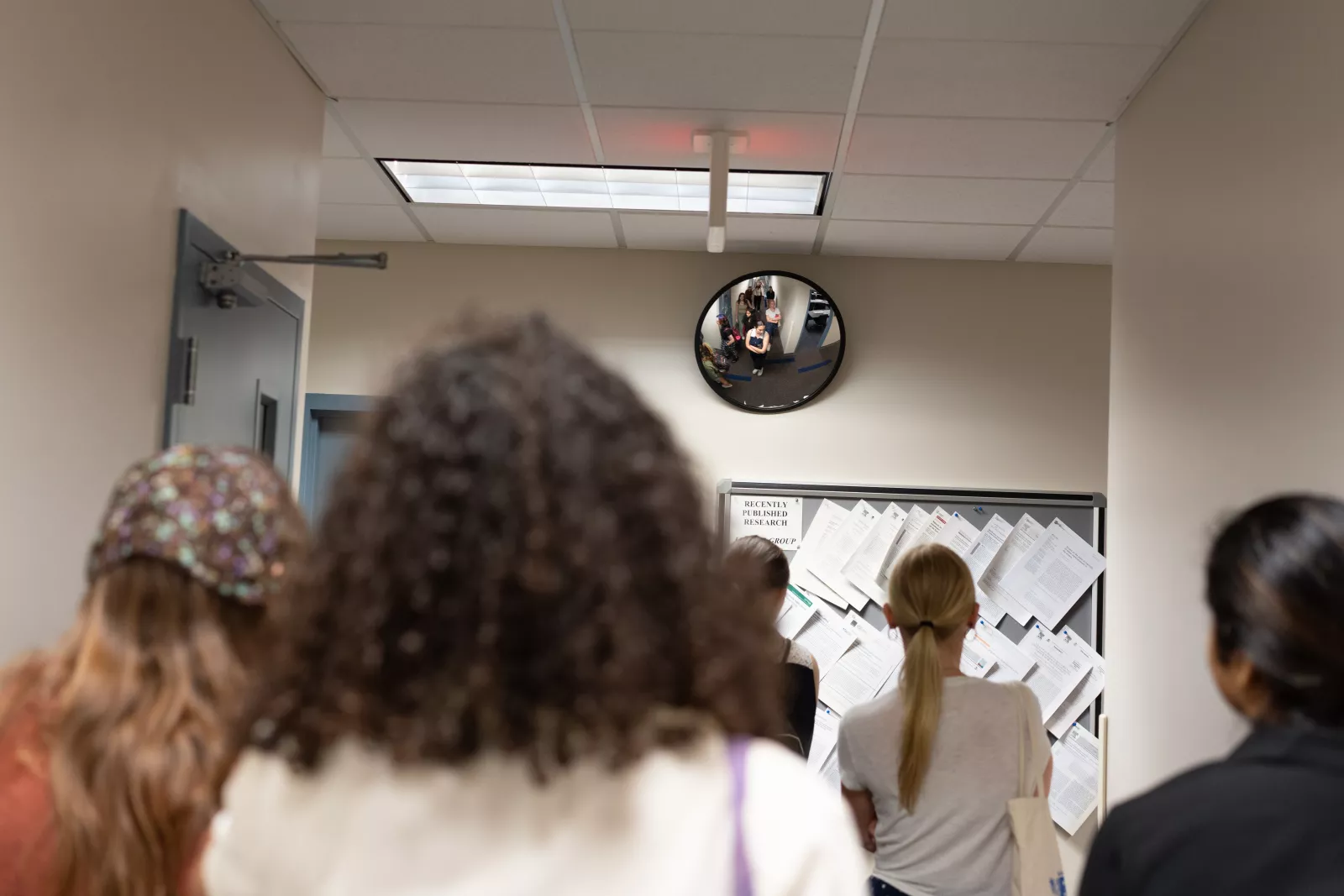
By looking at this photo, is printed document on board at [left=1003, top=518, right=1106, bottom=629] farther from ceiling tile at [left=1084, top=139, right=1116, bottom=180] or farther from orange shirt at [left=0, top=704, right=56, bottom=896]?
orange shirt at [left=0, top=704, right=56, bottom=896]

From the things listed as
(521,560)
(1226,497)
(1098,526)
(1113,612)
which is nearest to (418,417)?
(521,560)

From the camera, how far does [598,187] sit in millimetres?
3559

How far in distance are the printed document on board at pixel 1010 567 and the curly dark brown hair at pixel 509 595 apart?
3425 millimetres

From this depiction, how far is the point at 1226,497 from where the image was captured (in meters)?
2.11

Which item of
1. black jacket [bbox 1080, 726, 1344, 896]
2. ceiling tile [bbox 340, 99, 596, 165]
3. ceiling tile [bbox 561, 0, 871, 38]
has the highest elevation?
ceiling tile [bbox 561, 0, 871, 38]

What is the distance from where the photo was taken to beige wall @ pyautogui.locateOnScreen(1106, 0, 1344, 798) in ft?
5.96

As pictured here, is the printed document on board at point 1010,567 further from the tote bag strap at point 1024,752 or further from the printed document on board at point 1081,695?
the tote bag strap at point 1024,752

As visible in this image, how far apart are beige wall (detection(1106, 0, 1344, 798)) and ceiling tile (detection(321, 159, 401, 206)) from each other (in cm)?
207

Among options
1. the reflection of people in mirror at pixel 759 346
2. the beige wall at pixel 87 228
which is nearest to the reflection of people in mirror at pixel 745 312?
the reflection of people in mirror at pixel 759 346

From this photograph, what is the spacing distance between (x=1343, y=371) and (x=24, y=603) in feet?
6.38

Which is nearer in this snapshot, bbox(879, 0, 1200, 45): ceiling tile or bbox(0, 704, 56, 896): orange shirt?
bbox(0, 704, 56, 896): orange shirt

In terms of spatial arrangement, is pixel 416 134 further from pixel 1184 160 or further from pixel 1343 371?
pixel 1343 371

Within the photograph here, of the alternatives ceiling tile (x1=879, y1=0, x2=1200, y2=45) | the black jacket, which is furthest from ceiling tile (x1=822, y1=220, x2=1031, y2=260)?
the black jacket

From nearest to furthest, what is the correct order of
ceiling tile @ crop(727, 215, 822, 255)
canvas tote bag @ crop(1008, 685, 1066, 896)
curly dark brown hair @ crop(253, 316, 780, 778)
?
1. curly dark brown hair @ crop(253, 316, 780, 778)
2. canvas tote bag @ crop(1008, 685, 1066, 896)
3. ceiling tile @ crop(727, 215, 822, 255)
